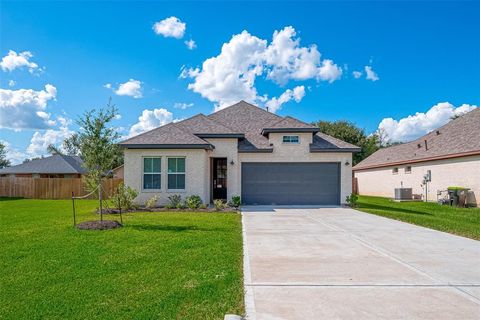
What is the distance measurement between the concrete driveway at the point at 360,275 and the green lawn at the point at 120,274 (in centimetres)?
47

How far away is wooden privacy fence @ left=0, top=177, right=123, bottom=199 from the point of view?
910 inches

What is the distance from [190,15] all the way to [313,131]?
811 centimetres

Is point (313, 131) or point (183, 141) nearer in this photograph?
point (183, 141)

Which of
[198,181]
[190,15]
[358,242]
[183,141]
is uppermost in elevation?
[190,15]

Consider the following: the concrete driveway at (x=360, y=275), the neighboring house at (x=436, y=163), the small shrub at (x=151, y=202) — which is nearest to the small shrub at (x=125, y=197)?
the small shrub at (x=151, y=202)

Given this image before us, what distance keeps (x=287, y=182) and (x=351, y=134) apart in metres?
31.6

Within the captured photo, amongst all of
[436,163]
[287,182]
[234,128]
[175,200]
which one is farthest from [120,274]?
[436,163]

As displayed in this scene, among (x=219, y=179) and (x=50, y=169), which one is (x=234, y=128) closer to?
(x=219, y=179)

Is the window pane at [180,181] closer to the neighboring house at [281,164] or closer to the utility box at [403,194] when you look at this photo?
the neighboring house at [281,164]

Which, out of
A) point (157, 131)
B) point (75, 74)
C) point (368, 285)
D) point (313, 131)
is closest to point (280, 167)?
point (313, 131)

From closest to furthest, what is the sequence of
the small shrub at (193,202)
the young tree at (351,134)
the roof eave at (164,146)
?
1. the small shrub at (193,202)
2. the roof eave at (164,146)
3. the young tree at (351,134)

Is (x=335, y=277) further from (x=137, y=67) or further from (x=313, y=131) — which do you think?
(x=137, y=67)

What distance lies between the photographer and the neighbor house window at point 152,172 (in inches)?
581

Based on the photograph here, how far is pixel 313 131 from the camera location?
53.4ft
